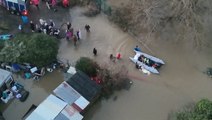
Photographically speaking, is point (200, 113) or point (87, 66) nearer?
point (200, 113)

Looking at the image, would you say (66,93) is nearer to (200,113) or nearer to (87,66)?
(87,66)

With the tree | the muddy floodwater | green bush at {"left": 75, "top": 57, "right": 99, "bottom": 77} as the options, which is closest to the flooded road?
the muddy floodwater

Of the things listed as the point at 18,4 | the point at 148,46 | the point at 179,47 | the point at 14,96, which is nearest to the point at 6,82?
the point at 14,96

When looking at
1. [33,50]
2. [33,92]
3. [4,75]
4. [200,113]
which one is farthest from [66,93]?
[200,113]

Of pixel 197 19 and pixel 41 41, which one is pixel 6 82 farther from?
pixel 197 19

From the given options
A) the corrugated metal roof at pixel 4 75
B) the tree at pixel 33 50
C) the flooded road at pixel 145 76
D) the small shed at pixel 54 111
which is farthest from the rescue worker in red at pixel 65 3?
the small shed at pixel 54 111

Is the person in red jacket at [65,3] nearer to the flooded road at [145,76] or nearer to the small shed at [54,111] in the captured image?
the flooded road at [145,76]

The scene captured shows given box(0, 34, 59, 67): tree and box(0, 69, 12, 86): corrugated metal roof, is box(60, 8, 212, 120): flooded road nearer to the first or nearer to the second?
box(0, 34, 59, 67): tree
